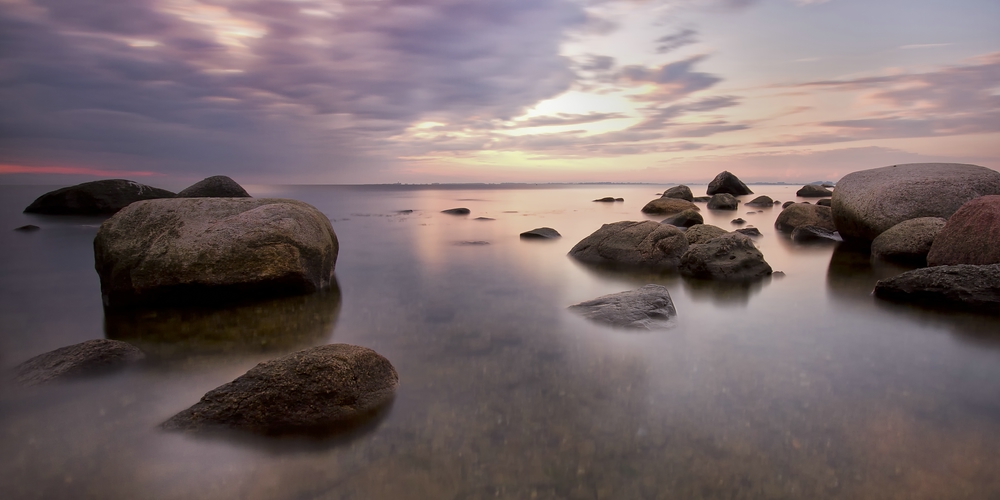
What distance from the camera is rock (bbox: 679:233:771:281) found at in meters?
7.12

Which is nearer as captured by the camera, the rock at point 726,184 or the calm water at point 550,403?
the calm water at point 550,403

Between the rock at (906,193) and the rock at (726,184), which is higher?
the rock at (726,184)

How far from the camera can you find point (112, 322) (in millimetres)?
5141

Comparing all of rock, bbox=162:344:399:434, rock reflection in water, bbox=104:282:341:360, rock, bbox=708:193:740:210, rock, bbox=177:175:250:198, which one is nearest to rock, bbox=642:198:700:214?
rock, bbox=708:193:740:210

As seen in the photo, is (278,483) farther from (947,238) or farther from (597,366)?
(947,238)

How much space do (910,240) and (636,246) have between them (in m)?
4.51

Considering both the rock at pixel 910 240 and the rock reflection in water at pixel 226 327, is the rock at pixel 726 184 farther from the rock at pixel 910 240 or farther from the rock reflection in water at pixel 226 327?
the rock reflection in water at pixel 226 327

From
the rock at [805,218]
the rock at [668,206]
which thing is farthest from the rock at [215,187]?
the rock at [805,218]

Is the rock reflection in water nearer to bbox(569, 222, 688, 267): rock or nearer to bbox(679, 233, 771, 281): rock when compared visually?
bbox(569, 222, 688, 267): rock

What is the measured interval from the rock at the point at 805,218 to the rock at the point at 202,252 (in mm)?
12766

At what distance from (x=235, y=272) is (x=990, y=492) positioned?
6.25 meters

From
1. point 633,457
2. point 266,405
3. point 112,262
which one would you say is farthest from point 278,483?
point 112,262

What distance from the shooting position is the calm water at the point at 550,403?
2.41 metres

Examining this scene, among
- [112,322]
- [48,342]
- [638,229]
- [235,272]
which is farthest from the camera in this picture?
[638,229]
